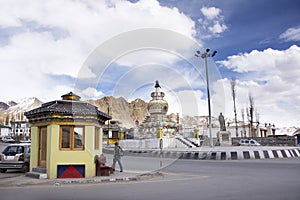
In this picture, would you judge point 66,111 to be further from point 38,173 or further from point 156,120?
point 156,120

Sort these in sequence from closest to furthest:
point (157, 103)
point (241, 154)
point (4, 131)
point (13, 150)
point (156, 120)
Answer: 1. point (13, 150)
2. point (241, 154)
3. point (156, 120)
4. point (157, 103)
5. point (4, 131)

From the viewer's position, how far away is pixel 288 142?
44.6 metres

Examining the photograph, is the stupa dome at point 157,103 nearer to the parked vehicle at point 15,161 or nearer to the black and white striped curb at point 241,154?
the black and white striped curb at point 241,154

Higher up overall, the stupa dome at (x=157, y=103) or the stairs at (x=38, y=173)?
the stupa dome at (x=157, y=103)

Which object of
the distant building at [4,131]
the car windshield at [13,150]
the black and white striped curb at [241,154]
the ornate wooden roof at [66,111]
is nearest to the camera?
the ornate wooden roof at [66,111]

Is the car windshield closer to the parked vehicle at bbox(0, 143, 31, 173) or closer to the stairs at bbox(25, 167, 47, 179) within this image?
the parked vehicle at bbox(0, 143, 31, 173)

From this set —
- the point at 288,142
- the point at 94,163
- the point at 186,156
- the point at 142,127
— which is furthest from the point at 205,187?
the point at 288,142

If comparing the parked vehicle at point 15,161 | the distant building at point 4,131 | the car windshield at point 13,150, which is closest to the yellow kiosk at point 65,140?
the parked vehicle at point 15,161

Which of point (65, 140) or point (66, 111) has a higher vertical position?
point (66, 111)

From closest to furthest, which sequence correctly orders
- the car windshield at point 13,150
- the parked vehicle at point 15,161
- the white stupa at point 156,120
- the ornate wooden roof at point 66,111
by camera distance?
the ornate wooden roof at point 66,111, the parked vehicle at point 15,161, the car windshield at point 13,150, the white stupa at point 156,120

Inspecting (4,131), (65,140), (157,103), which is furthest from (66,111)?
(4,131)

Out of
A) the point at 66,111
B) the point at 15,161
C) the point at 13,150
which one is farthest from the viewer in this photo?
the point at 13,150

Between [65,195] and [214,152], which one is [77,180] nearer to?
[65,195]

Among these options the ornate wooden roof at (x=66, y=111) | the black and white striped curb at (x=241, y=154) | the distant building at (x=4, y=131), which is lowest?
the black and white striped curb at (x=241, y=154)
